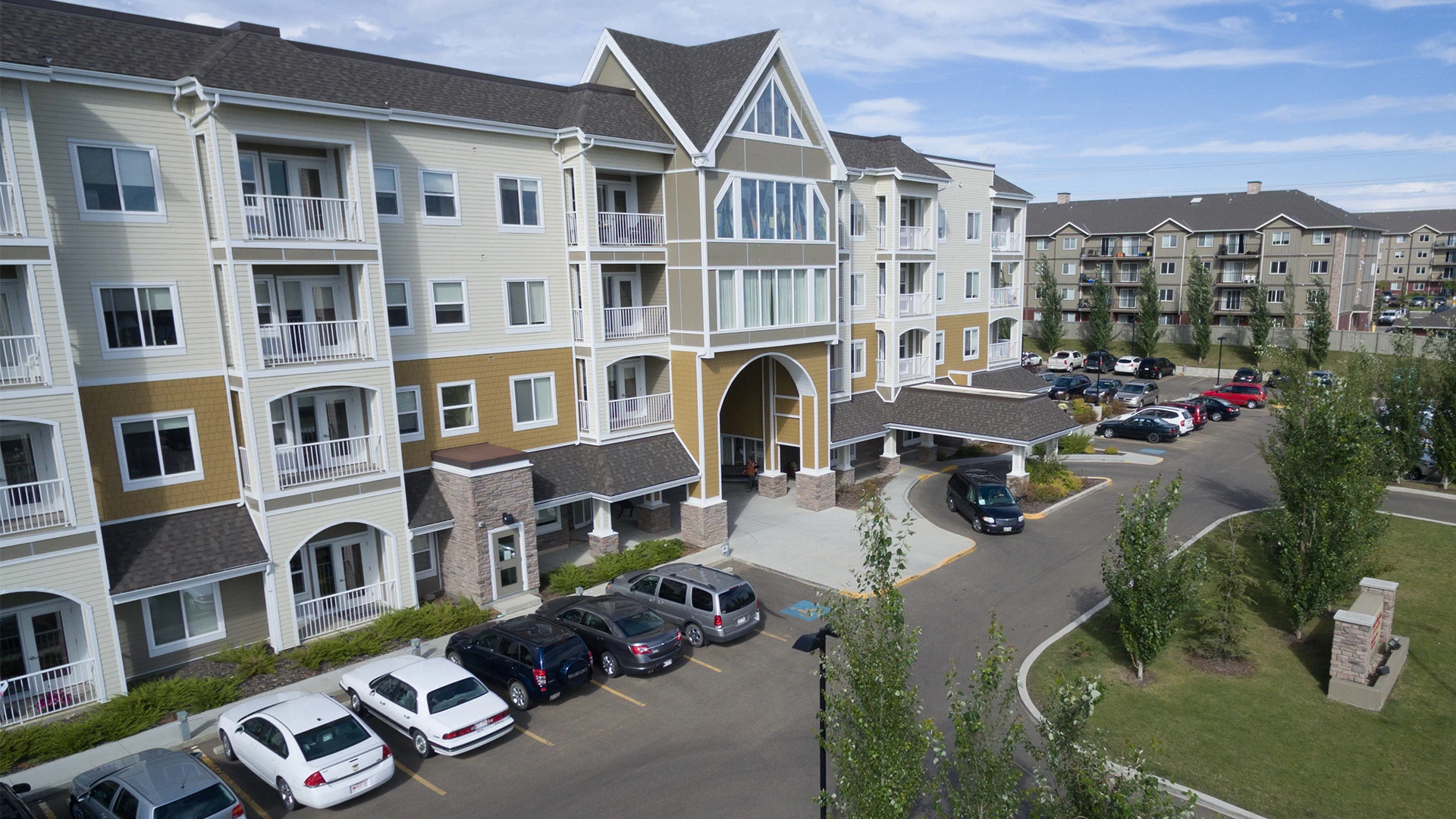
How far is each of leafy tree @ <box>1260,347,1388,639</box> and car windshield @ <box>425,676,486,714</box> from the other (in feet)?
60.1

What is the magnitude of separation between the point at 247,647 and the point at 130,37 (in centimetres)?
1374

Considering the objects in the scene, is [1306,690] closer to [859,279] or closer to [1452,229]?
[859,279]

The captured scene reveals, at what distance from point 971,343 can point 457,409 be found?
26621mm

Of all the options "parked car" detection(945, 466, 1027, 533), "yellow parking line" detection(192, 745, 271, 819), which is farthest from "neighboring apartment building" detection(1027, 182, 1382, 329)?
"yellow parking line" detection(192, 745, 271, 819)

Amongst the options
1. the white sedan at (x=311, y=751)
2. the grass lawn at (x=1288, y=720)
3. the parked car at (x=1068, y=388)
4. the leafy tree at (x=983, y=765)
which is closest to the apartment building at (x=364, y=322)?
the white sedan at (x=311, y=751)

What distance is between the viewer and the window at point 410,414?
73.3 feet

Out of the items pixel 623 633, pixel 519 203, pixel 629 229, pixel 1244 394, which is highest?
pixel 519 203

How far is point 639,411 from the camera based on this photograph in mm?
26938

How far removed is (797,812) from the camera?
13805 millimetres

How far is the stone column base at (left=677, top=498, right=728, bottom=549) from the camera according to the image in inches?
1052

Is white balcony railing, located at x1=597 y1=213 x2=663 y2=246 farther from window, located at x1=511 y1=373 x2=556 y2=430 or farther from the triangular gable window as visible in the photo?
window, located at x1=511 y1=373 x2=556 y2=430

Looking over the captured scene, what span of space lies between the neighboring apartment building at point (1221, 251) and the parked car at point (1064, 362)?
8.72 metres

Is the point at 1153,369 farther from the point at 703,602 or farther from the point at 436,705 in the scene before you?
the point at 436,705

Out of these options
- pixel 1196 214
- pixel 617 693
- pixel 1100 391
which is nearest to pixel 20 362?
pixel 617 693
